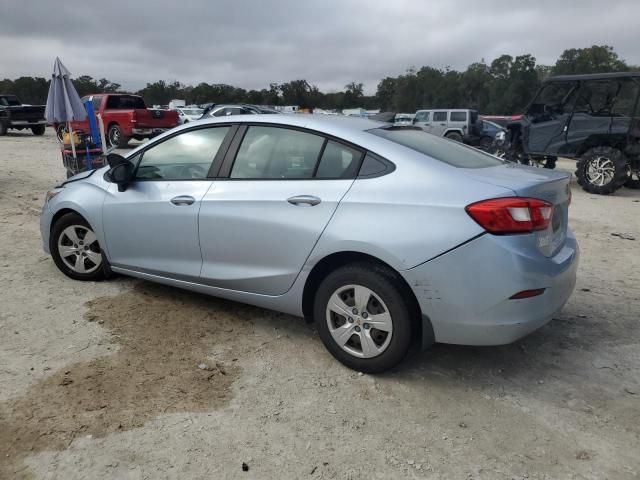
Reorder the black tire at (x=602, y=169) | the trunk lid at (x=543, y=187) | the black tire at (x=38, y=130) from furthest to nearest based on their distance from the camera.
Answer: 1. the black tire at (x=38, y=130)
2. the black tire at (x=602, y=169)
3. the trunk lid at (x=543, y=187)

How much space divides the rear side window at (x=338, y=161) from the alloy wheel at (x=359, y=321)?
712mm

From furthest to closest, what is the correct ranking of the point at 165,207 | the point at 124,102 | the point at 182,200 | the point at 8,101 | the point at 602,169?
the point at 8,101 → the point at 124,102 → the point at 602,169 → the point at 165,207 → the point at 182,200

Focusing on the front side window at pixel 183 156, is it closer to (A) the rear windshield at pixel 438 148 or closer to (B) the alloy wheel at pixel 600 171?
(A) the rear windshield at pixel 438 148

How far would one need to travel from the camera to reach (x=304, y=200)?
10.3ft

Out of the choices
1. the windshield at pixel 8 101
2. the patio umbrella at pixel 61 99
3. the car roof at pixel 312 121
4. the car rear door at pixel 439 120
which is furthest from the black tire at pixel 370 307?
the windshield at pixel 8 101

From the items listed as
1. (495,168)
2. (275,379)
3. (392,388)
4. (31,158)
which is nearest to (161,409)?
(275,379)

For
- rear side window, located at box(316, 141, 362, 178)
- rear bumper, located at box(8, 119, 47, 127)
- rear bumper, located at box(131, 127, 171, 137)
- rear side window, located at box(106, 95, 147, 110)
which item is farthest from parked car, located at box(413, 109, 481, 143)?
rear side window, located at box(316, 141, 362, 178)

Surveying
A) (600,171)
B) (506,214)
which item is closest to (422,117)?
(600,171)

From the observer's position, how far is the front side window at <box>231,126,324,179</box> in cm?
329

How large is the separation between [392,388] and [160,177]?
7.82 ft

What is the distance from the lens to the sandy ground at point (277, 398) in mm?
2375

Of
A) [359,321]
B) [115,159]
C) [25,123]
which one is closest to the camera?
[359,321]

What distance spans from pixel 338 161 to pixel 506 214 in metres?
1.07

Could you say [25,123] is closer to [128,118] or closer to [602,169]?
[128,118]
